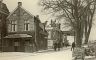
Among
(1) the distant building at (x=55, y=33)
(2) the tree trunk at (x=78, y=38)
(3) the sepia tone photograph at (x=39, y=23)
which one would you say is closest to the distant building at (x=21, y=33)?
(3) the sepia tone photograph at (x=39, y=23)

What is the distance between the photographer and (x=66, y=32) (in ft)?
9.77

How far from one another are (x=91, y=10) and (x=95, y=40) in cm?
59

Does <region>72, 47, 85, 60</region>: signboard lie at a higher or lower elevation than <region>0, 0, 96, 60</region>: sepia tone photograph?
lower

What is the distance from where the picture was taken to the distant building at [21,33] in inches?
100.0

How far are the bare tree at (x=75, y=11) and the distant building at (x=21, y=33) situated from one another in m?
0.39

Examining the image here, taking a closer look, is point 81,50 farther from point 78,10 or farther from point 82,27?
point 78,10

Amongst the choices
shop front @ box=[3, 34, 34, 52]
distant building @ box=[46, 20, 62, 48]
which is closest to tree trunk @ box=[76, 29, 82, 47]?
distant building @ box=[46, 20, 62, 48]

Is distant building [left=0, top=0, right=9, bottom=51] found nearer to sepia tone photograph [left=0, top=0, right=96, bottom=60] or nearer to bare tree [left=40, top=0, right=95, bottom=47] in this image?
sepia tone photograph [left=0, top=0, right=96, bottom=60]

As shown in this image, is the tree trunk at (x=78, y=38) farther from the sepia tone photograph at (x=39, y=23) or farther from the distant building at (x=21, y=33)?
the distant building at (x=21, y=33)

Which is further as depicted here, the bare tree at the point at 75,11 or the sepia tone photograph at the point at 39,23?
the bare tree at the point at 75,11

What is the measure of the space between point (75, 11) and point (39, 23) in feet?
2.13

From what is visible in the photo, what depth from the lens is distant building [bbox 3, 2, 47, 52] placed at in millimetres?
2539

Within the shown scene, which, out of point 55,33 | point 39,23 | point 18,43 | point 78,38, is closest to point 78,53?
point 78,38

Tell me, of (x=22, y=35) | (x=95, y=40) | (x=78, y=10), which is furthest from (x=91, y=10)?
(x=22, y=35)
